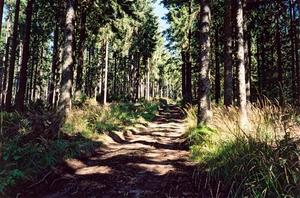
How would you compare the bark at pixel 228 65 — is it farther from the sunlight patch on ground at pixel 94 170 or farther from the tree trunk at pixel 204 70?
the sunlight patch on ground at pixel 94 170

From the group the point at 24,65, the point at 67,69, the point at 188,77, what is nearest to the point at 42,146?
the point at 67,69

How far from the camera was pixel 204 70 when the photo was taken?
1042 cm

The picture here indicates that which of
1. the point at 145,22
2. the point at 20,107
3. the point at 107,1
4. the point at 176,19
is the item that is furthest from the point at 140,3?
the point at 20,107

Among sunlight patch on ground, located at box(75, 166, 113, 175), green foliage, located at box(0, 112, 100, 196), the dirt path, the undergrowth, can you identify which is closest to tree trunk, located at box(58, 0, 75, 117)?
the undergrowth

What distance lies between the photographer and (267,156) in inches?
201

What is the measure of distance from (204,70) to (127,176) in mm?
4843

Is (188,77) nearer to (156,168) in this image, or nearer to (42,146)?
(42,146)

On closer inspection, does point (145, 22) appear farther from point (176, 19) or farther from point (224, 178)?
point (224, 178)

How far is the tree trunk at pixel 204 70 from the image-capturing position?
10.3 meters

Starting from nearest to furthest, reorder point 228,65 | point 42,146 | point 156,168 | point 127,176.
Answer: point 127,176, point 156,168, point 42,146, point 228,65

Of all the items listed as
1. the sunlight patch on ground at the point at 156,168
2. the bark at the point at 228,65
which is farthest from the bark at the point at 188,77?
the sunlight patch on ground at the point at 156,168

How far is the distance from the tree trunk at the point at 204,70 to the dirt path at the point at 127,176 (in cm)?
164

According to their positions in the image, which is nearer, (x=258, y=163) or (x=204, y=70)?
(x=258, y=163)

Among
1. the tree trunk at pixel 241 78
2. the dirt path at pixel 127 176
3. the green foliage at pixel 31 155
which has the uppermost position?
the tree trunk at pixel 241 78
